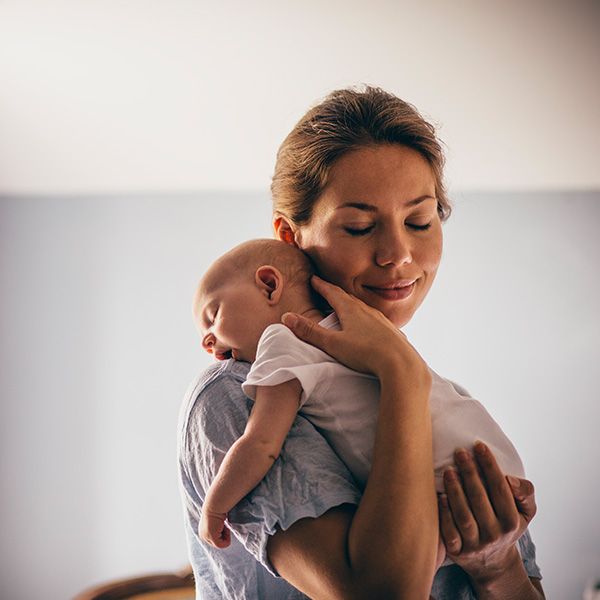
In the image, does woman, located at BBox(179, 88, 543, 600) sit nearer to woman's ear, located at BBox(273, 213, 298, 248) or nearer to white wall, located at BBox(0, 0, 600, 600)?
woman's ear, located at BBox(273, 213, 298, 248)

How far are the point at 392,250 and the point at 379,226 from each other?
4 cm

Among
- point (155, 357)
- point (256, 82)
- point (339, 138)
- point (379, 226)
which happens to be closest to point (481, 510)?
point (379, 226)

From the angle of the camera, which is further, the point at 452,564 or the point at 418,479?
the point at 452,564

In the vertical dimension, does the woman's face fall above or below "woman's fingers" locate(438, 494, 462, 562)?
above

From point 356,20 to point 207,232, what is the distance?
181 cm

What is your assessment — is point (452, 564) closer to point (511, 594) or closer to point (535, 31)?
point (511, 594)

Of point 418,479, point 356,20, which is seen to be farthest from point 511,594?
point 356,20

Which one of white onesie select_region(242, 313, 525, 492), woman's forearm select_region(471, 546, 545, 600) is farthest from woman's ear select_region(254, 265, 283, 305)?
woman's forearm select_region(471, 546, 545, 600)

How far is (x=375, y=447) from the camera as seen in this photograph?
2.60 ft

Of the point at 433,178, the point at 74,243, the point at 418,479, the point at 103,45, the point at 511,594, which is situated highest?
the point at 103,45

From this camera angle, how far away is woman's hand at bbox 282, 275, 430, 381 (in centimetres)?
85

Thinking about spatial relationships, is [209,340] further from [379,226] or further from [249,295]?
[379,226]

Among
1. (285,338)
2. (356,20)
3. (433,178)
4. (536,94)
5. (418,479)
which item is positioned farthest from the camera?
(536,94)

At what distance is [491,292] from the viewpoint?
458 cm
